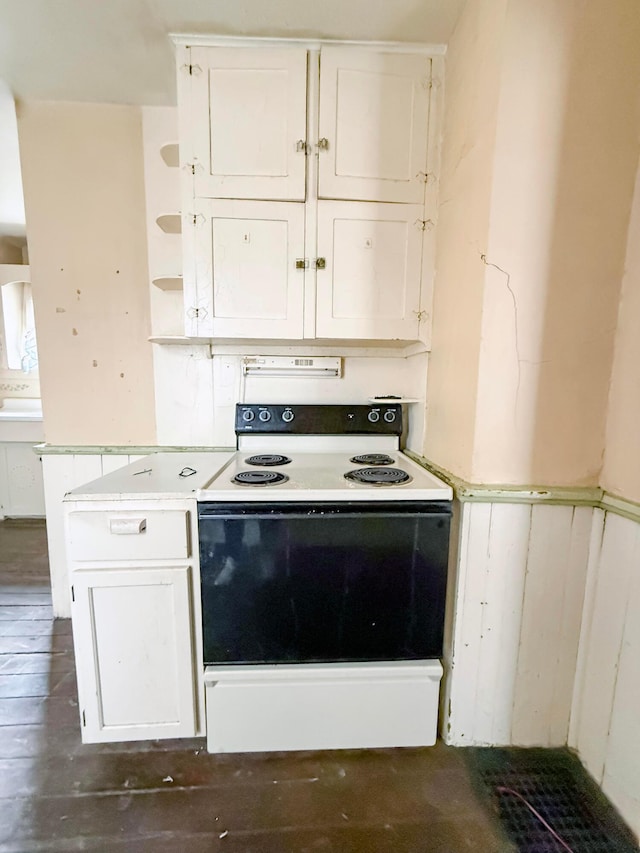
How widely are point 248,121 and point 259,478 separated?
1.32 metres

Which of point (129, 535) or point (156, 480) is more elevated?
point (156, 480)

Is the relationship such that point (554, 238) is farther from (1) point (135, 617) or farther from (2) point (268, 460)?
(1) point (135, 617)

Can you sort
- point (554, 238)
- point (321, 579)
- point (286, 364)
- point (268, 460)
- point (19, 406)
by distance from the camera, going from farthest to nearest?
point (19, 406) → point (286, 364) → point (268, 460) → point (321, 579) → point (554, 238)

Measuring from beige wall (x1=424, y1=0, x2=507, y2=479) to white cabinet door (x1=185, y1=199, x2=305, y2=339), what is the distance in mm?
558

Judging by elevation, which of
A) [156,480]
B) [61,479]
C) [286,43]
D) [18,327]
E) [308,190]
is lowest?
[61,479]

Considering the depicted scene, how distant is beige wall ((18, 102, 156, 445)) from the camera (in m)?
1.75

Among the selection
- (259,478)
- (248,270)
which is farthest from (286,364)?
(259,478)

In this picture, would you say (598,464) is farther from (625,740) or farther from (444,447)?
(625,740)

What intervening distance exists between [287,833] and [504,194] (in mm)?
1905

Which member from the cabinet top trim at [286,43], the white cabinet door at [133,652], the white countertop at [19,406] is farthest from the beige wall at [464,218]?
the white countertop at [19,406]

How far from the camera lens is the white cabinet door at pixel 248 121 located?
1394 mm

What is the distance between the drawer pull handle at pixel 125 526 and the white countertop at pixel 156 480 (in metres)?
0.07

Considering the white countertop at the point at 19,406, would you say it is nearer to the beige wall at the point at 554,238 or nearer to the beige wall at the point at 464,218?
the beige wall at the point at 464,218

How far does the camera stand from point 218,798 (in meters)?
1.14
